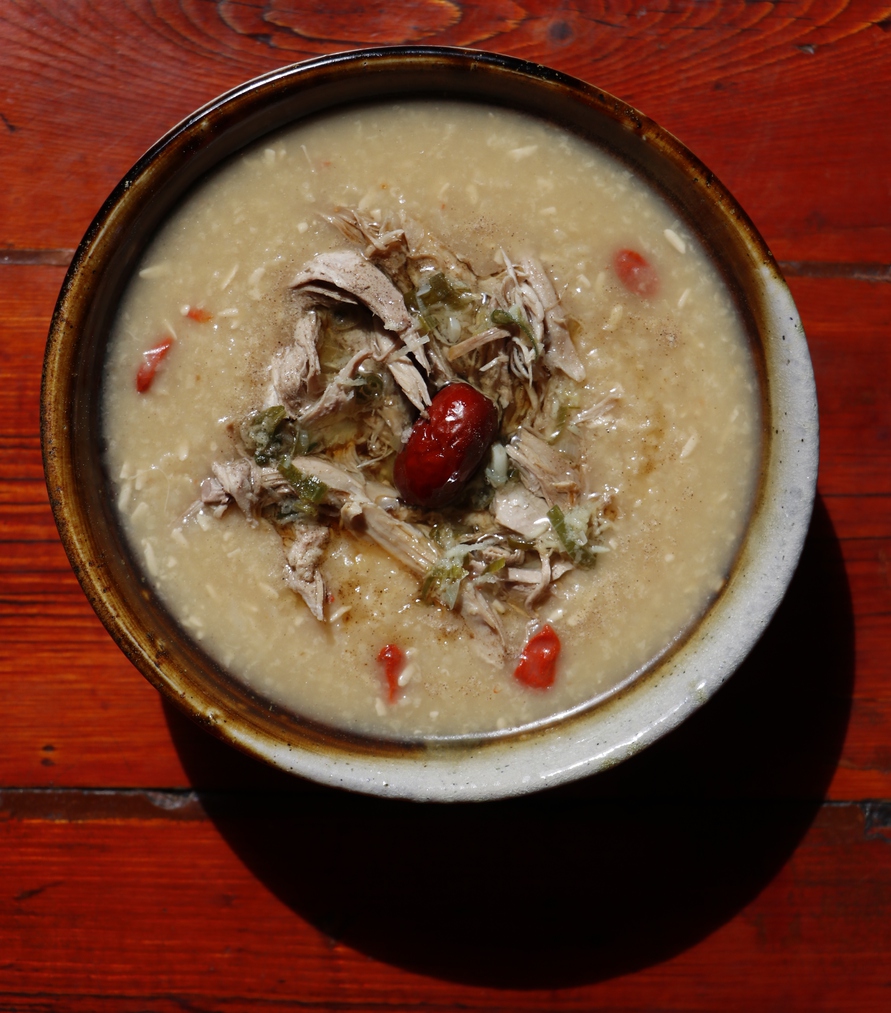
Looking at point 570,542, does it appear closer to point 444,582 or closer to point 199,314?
point 444,582

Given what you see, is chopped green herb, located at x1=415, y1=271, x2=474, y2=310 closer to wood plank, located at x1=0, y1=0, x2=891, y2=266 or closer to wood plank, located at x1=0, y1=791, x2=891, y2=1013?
wood plank, located at x1=0, y1=0, x2=891, y2=266

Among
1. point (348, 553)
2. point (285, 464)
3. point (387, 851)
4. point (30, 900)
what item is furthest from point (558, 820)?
point (30, 900)

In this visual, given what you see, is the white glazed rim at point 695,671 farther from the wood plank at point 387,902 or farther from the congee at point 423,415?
the wood plank at point 387,902

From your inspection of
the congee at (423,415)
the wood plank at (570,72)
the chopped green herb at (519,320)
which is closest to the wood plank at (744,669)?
the wood plank at (570,72)

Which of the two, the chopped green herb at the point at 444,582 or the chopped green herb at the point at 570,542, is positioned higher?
the chopped green herb at the point at 570,542

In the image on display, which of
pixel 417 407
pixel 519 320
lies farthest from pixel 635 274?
pixel 417 407
